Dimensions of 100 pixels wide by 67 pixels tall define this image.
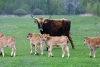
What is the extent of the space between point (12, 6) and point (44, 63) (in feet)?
303

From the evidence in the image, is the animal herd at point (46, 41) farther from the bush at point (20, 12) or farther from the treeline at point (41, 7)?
the bush at point (20, 12)

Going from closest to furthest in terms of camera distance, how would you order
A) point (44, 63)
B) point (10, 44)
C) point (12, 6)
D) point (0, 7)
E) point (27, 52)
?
point (44, 63)
point (10, 44)
point (27, 52)
point (0, 7)
point (12, 6)

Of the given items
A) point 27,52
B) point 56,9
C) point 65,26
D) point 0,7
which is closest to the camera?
point 27,52

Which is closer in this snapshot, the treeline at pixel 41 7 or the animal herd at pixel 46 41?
the animal herd at pixel 46 41

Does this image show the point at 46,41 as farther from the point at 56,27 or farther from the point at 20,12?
the point at 20,12

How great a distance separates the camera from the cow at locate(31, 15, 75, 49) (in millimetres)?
22109

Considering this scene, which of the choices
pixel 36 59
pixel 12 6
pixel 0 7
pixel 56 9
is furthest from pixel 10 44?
pixel 56 9

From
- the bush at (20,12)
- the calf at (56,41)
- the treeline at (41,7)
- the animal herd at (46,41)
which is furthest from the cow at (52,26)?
the bush at (20,12)

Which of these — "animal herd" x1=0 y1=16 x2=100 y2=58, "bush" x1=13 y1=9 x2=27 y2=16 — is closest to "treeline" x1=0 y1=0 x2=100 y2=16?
"bush" x1=13 y1=9 x2=27 y2=16

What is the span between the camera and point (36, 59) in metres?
17.2

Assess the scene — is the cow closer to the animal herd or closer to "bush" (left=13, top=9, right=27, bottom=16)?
the animal herd

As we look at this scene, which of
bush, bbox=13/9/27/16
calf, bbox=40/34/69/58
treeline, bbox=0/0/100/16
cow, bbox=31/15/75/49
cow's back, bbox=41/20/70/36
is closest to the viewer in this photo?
calf, bbox=40/34/69/58

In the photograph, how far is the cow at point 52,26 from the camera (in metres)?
22.1

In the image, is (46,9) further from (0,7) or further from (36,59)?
(36,59)
